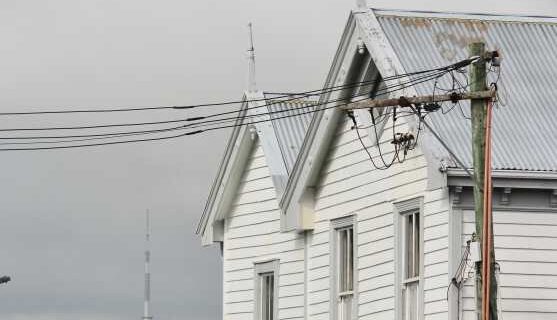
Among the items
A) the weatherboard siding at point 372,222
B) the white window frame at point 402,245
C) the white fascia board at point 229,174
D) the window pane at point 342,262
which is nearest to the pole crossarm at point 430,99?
the weatherboard siding at point 372,222

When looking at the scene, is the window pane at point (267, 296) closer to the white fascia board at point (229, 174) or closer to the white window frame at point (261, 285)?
the white window frame at point (261, 285)

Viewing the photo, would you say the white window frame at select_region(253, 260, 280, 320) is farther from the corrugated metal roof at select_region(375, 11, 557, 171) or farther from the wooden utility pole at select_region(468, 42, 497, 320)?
the wooden utility pole at select_region(468, 42, 497, 320)

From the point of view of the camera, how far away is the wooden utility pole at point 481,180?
2741cm

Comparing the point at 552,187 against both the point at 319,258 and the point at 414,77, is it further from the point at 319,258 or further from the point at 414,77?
the point at 319,258

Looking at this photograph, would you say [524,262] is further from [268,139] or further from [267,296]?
[267,296]

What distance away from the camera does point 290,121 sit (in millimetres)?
40188

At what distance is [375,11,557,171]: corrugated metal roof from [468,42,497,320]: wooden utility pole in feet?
12.3

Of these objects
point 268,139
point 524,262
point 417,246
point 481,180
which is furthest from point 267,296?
point 481,180

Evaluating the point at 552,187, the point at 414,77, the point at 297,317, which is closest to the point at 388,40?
the point at 414,77

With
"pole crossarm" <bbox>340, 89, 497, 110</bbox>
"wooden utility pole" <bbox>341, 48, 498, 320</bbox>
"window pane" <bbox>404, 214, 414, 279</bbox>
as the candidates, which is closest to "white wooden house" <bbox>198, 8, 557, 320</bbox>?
"window pane" <bbox>404, 214, 414, 279</bbox>

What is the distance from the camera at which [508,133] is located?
32.7 metres

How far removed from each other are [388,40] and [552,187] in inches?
163

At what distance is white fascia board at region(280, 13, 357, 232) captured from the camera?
3531 cm

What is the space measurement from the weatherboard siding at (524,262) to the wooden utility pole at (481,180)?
3.89 metres
